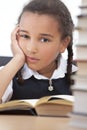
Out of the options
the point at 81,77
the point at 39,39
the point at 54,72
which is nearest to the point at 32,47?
the point at 39,39

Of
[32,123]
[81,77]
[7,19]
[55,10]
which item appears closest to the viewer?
[81,77]

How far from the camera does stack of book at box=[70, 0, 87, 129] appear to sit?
1.63ft

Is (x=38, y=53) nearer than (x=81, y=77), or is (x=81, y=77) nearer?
(x=81, y=77)

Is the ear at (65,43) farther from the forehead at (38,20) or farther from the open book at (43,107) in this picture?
the open book at (43,107)

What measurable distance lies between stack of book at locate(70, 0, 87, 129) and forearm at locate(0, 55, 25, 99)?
0.69 meters

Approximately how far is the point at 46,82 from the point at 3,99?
0.19 m

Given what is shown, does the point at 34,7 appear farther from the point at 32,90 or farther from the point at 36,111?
the point at 36,111

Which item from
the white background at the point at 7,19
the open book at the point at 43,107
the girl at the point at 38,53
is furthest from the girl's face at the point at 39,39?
the white background at the point at 7,19

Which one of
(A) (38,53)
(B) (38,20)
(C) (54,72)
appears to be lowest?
(C) (54,72)

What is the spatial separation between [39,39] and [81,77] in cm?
73

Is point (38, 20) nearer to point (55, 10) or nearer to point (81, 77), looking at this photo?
point (55, 10)

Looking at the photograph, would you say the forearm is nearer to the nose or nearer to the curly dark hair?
the nose

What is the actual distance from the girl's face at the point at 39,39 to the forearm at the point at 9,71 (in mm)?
40

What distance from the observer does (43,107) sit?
30.8 inches
